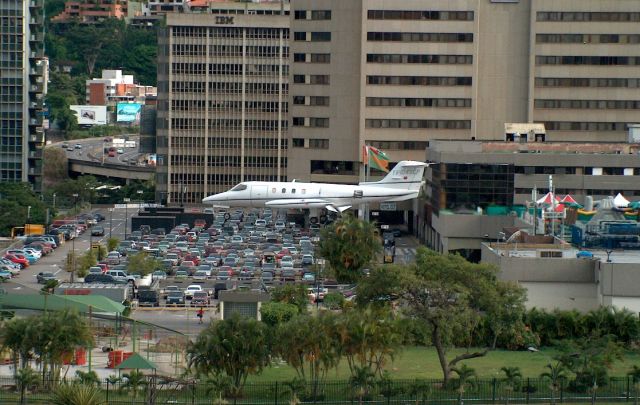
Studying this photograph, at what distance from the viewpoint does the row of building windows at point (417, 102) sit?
15238 centimetres

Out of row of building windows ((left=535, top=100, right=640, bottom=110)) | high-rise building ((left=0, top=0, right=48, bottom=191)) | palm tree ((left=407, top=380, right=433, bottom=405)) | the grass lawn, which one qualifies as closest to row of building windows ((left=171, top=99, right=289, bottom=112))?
high-rise building ((left=0, top=0, right=48, bottom=191))

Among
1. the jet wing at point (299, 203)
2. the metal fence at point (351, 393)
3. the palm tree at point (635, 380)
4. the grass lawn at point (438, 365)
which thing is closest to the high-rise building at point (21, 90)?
the jet wing at point (299, 203)

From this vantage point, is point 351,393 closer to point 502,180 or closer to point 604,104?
point 502,180

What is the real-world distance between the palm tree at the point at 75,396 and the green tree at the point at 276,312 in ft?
74.7

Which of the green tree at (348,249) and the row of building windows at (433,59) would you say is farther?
the row of building windows at (433,59)

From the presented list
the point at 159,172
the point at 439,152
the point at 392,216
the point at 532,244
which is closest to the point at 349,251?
the point at 532,244

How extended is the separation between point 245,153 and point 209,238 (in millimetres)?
45436

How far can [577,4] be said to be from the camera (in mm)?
150250

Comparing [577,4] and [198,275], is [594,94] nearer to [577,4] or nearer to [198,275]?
[577,4]

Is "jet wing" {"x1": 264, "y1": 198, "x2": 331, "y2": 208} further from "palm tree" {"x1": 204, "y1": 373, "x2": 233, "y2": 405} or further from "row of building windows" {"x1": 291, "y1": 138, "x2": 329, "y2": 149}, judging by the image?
"palm tree" {"x1": 204, "y1": 373, "x2": 233, "y2": 405}

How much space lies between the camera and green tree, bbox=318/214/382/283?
103062mm

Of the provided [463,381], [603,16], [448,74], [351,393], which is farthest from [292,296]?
[603,16]

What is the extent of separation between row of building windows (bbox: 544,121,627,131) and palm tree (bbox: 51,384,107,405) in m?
99.2

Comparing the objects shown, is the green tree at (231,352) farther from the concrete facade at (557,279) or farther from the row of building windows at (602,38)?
the row of building windows at (602,38)
